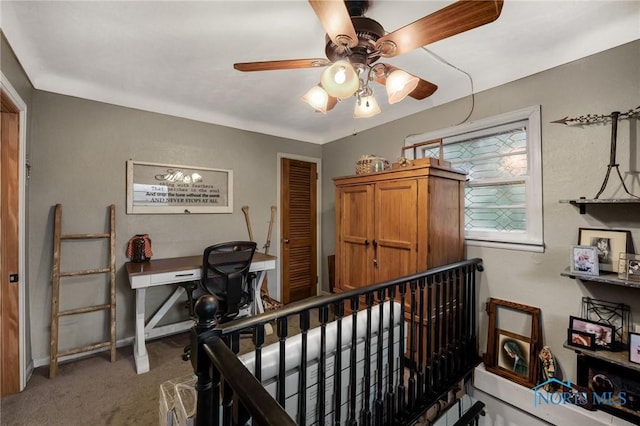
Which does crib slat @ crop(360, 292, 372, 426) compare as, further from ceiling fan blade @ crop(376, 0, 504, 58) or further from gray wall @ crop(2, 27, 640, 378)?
gray wall @ crop(2, 27, 640, 378)

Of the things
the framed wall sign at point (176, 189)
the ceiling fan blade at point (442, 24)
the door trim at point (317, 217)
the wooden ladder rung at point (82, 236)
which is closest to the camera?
the ceiling fan blade at point (442, 24)

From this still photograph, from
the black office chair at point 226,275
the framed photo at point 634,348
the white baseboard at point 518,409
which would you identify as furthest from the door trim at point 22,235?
the framed photo at point 634,348

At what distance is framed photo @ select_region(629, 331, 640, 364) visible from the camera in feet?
5.22

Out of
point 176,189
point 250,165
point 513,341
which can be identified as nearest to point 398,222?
point 513,341

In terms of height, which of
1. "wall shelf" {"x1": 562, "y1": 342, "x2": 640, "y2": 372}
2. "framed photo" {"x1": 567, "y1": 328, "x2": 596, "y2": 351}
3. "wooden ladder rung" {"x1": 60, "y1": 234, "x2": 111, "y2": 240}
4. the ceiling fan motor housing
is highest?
the ceiling fan motor housing

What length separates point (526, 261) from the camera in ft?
7.16

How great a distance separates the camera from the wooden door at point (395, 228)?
88.4 inches

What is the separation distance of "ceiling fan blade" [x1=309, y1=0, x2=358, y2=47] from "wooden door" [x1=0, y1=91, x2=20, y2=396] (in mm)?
2386

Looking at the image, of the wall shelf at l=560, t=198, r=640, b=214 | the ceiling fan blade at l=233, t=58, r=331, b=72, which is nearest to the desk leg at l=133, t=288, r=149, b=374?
the ceiling fan blade at l=233, t=58, r=331, b=72

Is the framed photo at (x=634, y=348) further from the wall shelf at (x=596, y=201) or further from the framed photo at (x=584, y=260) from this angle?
the wall shelf at (x=596, y=201)

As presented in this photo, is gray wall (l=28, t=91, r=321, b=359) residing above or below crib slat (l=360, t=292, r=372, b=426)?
above

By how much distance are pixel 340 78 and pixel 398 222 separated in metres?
→ 1.40

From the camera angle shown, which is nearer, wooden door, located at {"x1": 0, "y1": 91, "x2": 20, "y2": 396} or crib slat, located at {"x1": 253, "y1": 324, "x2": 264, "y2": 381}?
crib slat, located at {"x1": 253, "y1": 324, "x2": 264, "y2": 381}

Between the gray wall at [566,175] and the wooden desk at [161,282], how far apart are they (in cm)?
231
